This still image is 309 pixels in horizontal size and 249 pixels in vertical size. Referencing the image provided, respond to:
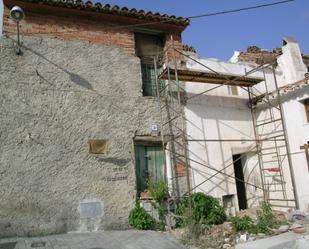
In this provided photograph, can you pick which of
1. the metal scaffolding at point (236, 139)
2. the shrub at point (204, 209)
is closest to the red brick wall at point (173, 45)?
the metal scaffolding at point (236, 139)

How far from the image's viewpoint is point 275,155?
30.8ft

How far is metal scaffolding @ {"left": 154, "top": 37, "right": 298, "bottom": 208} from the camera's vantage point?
8.54 meters

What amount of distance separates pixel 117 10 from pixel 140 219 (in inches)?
225

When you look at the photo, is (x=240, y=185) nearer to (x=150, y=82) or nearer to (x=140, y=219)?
(x=140, y=219)

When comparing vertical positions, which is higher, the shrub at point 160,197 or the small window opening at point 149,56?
the small window opening at point 149,56

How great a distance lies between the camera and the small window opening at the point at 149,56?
912 cm

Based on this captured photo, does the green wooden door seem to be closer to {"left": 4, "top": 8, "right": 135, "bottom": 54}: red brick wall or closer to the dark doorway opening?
the dark doorway opening

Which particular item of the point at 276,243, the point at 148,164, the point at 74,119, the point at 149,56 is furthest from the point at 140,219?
the point at 149,56

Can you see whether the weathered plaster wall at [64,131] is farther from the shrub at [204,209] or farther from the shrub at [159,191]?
the shrub at [204,209]

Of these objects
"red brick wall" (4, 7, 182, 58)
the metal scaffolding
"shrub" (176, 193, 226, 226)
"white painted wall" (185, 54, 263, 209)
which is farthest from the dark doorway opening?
"red brick wall" (4, 7, 182, 58)

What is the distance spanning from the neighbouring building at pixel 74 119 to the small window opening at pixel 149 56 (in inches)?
1.7

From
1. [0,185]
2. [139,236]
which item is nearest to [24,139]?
[0,185]

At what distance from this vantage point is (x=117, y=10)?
8.72 m

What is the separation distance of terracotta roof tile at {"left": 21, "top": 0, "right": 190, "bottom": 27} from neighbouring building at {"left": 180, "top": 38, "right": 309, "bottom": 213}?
129cm
